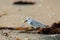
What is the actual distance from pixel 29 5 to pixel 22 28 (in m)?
4.17

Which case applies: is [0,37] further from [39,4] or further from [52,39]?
[39,4]

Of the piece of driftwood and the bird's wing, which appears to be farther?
the bird's wing

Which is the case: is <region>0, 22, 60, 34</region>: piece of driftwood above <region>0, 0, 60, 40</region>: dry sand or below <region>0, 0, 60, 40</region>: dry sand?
below

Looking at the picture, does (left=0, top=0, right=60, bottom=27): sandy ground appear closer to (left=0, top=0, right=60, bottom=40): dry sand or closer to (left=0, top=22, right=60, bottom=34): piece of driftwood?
(left=0, top=0, right=60, bottom=40): dry sand

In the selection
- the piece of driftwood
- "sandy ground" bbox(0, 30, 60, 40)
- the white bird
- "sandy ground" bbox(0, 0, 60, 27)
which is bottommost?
"sandy ground" bbox(0, 30, 60, 40)

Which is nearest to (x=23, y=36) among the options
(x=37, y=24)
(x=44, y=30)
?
(x=44, y=30)

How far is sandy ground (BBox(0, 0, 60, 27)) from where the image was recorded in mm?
10266

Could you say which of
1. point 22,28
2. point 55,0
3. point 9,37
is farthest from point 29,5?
point 9,37

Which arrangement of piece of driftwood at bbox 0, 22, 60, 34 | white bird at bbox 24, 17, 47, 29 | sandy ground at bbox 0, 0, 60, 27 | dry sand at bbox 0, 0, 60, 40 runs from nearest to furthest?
piece of driftwood at bbox 0, 22, 60, 34
white bird at bbox 24, 17, 47, 29
dry sand at bbox 0, 0, 60, 40
sandy ground at bbox 0, 0, 60, 27

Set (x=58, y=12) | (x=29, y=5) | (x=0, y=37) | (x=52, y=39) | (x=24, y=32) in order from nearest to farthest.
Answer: (x=52, y=39), (x=0, y=37), (x=24, y=32), (x=58, y=12), (x=29, y=5)

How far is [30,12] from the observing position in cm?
1190

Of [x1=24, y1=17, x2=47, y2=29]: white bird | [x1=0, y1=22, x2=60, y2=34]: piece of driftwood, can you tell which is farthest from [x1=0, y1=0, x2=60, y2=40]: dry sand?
[x1=24, y1=17, x2=47, y2=29]: white bird

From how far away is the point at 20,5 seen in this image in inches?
530

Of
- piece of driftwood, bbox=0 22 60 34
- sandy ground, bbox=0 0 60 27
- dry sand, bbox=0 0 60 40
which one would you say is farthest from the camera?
sandy ground, bbox=0 0 60 27
